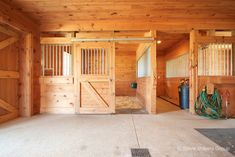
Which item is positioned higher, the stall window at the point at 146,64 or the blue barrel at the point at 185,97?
the stall window at the point at 146,64

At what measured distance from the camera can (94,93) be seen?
4488 millimetres

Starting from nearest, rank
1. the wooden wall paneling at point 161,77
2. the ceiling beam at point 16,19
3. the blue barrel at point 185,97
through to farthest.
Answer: the ceiling beam at point 16,19 → the blue barrel at point 185,97 → the wooden wall paneling at point 161,77

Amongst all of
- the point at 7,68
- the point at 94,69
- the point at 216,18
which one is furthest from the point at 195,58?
the point at 7,68

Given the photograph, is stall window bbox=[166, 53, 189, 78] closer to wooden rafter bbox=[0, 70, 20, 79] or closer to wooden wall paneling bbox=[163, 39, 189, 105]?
wooden wall paneling bbox=[163, 39, 189, 105]

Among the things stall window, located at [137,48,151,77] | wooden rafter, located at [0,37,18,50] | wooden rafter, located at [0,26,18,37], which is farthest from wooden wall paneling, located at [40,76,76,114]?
stall window, located at [137,48,151,77]

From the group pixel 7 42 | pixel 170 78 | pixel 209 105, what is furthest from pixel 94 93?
pixel 170 78

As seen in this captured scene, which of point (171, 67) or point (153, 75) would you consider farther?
point (171, 67)

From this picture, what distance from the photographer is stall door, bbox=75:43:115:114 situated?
4.48 meters

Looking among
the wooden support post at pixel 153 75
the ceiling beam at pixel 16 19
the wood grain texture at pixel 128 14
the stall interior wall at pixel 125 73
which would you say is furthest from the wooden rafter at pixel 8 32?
the stall interior wall at pixel 125 73

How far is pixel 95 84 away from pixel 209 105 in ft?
10.2

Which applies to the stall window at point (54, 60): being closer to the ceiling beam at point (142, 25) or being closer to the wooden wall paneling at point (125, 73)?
the ceiling beam at point (142, 25)

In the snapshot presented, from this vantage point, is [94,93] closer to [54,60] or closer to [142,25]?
[54,60]

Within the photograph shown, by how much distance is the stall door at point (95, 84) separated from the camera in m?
4.48

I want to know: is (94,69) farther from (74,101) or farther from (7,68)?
(7,68)
